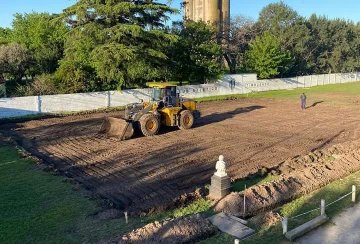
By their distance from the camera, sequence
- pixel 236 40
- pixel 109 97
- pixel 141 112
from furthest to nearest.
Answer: pixel 236 40 → pixel 109 97 → pixel 141 112

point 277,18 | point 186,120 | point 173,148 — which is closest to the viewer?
point 173,148

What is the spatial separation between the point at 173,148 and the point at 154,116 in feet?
8.36

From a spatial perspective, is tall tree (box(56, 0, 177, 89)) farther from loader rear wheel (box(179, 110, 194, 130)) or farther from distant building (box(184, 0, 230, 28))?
distant building (box(184, 0, 230, 28))

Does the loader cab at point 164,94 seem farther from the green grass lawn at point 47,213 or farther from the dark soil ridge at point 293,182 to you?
the green grass lawn at point 47,213

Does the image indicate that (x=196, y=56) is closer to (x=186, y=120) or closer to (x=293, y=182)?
(x=186, y=120)

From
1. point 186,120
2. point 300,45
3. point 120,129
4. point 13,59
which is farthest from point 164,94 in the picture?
point 300,45

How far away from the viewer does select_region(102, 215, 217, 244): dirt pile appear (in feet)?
21.4

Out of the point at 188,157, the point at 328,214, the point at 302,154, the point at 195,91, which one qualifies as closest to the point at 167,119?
the point at 188,157

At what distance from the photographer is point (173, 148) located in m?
14.9

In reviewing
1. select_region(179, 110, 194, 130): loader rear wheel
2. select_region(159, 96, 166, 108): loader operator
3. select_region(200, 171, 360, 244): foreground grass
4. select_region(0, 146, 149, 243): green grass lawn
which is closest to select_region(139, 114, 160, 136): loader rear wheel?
select_region(159, 96, 166, 108): loader operator

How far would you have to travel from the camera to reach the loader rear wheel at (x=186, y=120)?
722 inches

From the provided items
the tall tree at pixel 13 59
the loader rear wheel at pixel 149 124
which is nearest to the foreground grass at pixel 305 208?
the loader rear wheel at pixel 149 124

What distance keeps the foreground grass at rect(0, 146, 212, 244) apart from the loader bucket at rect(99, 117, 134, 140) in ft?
16.8

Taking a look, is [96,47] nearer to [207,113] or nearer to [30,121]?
[30,121]
